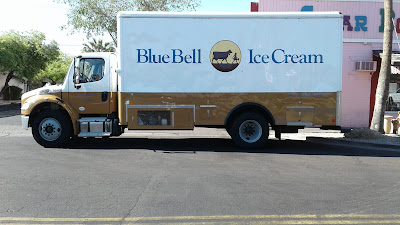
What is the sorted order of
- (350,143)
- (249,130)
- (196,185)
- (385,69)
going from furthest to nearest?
(385,69)
(350,143)
(249,130)
(196,185)

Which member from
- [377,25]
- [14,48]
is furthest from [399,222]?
[14,48]

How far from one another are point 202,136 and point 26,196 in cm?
760

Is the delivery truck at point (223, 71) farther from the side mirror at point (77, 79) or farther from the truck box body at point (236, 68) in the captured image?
the side mirror at point (77, 79)

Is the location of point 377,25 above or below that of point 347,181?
above

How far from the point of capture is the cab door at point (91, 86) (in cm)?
962

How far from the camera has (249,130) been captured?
31.5 feet

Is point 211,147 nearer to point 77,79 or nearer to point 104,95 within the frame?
point 104,95

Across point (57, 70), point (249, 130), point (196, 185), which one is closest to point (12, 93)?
point (57, 70)

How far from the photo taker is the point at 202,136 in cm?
1233

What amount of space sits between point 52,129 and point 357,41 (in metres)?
12.5

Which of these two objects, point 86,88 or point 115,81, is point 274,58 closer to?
point 115,81

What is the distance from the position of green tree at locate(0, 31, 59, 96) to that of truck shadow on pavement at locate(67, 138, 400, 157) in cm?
2027

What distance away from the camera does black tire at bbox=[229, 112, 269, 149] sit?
9.45 m

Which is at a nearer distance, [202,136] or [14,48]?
[202,136]
